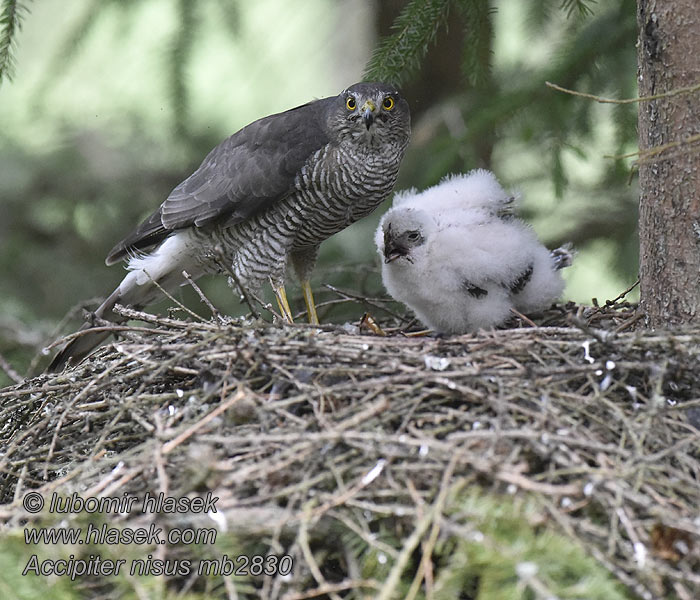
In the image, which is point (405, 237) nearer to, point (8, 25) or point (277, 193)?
point (277, 193)

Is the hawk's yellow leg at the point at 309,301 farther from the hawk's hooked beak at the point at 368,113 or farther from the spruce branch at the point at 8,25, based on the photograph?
the spruce branch at the point at 8,25

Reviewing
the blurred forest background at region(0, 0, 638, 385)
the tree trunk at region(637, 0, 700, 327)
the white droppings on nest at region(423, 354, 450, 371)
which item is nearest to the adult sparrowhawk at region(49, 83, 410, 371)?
the blurred forest background at region(0, 0, 638, 385)

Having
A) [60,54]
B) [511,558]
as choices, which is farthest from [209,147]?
[511,558]

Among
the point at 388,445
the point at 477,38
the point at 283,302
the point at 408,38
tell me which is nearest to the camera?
the point at 388,445

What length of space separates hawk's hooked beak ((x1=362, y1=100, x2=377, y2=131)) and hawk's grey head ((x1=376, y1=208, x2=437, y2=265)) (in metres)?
0.54

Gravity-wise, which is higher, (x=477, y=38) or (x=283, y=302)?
(x=477, y=38)

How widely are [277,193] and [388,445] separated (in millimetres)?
2173

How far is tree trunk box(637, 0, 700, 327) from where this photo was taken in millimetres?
2947

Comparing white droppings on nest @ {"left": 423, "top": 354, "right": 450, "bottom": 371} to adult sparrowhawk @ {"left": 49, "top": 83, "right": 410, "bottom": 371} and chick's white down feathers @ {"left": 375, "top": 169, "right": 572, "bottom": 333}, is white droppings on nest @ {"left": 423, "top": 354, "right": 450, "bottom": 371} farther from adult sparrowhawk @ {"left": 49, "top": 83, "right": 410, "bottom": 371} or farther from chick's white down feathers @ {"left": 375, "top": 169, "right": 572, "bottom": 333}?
adult sparrowhawk @ {"left": 49, "top": 83, "right": 410, "bottom": 371}

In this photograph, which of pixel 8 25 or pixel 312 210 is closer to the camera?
pixel 8 25

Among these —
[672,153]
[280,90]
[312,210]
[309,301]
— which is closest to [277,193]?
[312,210]

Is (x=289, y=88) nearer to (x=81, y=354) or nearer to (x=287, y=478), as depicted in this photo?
(x=81, y=354)

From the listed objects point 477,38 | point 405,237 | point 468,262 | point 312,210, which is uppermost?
point 477,38

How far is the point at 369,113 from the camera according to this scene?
4.09 metres
